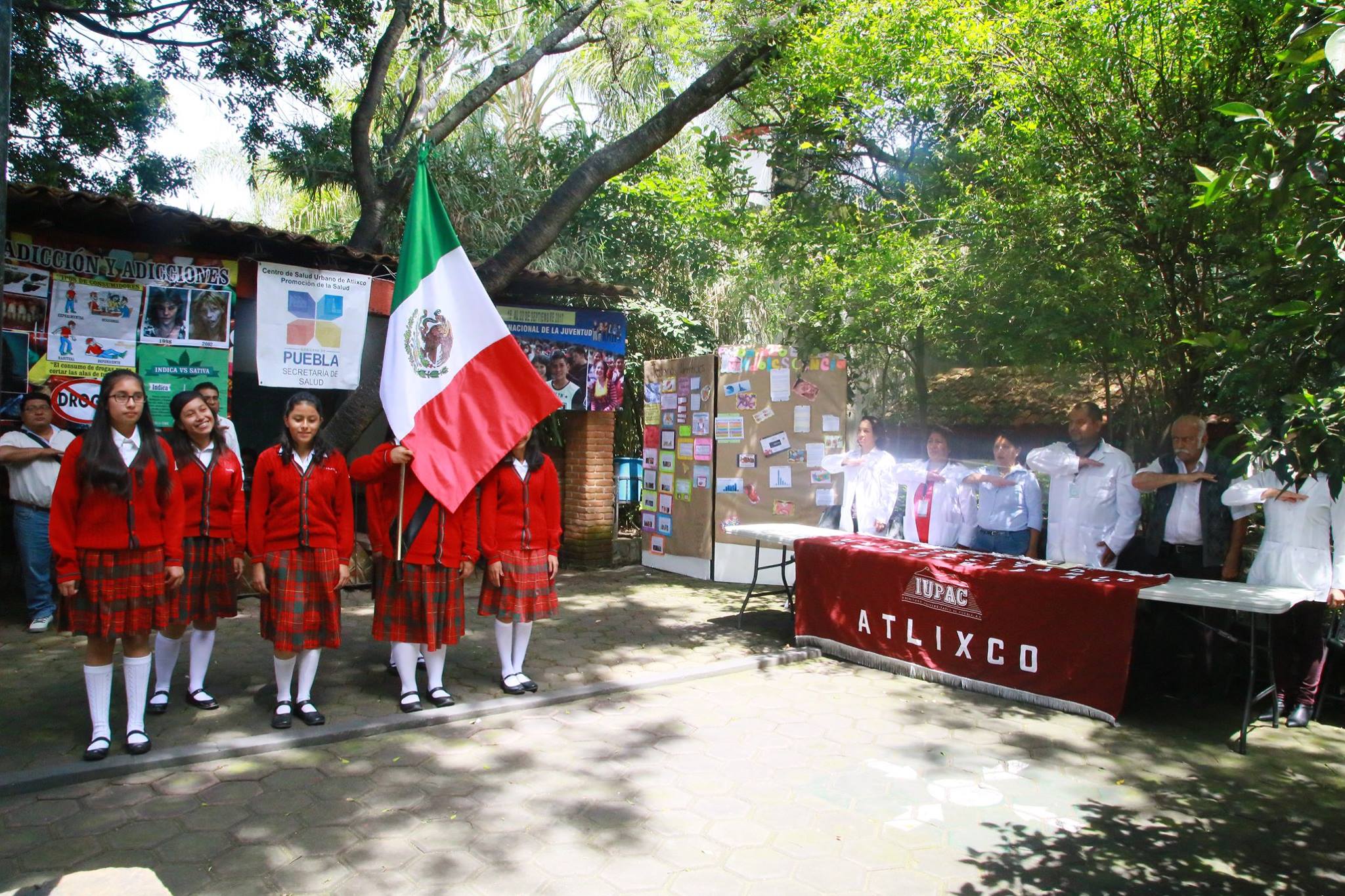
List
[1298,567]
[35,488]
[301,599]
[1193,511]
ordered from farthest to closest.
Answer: [35,488]
[1193,511]
[1298,567]
[301,599]

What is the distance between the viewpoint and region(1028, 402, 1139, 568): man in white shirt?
6.28 m

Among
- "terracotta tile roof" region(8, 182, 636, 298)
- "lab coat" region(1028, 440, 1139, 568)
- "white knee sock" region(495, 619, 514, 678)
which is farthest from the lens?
"terracotta tile roof" region(8, 182, 636, 298)

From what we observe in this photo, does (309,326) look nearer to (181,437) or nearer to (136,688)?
(181,437)

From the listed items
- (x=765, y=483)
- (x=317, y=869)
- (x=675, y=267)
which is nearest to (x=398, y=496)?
(x=317, y=869)

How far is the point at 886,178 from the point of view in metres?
10.2

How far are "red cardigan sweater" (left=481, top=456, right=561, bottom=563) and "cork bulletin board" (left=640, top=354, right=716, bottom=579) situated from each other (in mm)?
4352

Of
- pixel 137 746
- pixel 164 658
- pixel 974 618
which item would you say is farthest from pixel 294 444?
pixel 974 618

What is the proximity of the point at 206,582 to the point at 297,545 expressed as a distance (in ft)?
2.15

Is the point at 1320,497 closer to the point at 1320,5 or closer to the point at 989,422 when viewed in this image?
the point at 1320,5

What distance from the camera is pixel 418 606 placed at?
503 centimetres

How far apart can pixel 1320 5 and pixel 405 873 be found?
4007 mm

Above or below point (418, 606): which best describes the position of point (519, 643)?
below

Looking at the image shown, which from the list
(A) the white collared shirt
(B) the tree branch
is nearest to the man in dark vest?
(B) the tree branch

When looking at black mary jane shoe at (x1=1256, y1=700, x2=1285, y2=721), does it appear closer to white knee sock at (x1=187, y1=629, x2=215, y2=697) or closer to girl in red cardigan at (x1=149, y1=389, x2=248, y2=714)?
girl in red cardigan at (x1=149, y1=389, x2=248, y2=714)
